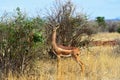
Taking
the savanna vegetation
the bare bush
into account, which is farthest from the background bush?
the bare bush

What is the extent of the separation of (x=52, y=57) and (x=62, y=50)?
2.24m

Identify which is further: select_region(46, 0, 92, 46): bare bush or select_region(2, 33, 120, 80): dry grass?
select_region(46, 0, 92, 46): bare bush

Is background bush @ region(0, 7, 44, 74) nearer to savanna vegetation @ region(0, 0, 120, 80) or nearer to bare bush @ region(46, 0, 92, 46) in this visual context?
savanna vegetation @ region(0, 0, 120, 80)

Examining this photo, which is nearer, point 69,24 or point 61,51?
point 61,51

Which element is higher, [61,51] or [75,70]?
[61,51]

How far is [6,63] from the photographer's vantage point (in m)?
12.2

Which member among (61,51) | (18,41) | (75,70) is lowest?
(75,70)

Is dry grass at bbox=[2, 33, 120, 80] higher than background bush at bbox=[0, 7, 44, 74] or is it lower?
lower

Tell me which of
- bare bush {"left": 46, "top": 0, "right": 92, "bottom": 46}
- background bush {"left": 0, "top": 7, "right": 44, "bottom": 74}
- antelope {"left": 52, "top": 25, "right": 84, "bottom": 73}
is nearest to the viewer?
background bush {"left": 0, "top": 7, "right": 44, "bottom": 74}

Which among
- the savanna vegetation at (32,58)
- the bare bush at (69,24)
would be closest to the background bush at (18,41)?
the savanna vegetation at (32,58)

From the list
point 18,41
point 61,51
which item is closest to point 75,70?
point 61,51

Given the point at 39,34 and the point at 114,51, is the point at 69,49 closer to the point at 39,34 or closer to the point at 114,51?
the point at 39,34

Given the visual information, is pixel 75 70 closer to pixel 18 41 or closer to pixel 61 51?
pixel 61 51

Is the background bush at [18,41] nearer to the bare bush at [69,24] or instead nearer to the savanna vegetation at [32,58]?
the savanna vegetation at [32,58]
